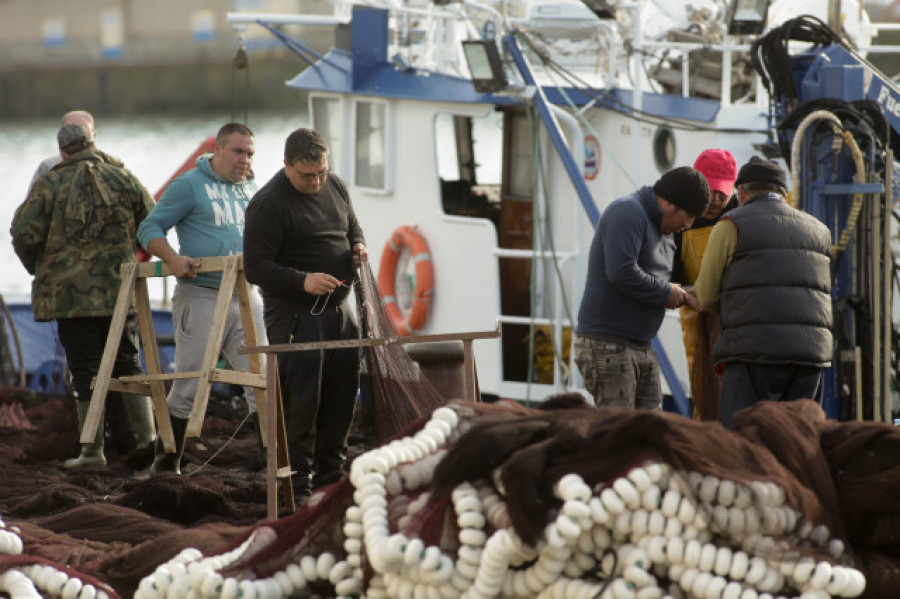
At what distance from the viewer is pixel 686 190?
19.3ft

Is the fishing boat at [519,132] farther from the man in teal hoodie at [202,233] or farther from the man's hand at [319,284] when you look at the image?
the man's hand at [319,284]

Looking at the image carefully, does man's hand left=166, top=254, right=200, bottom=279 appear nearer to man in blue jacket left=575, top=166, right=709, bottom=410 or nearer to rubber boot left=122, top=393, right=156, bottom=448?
rubber boot left=122, top=393, right=156, bottom=448

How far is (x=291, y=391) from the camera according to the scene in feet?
20.4

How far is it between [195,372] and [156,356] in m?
0.60

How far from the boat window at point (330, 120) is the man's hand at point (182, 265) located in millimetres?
5868

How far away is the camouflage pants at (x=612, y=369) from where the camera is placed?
20.2ft

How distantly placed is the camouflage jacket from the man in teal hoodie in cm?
78

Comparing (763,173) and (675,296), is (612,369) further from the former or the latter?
(763,173)

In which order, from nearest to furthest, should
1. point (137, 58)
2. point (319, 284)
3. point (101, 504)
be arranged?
1. point (101, 504)
2. point (319, 284)
3. point (137, 58)

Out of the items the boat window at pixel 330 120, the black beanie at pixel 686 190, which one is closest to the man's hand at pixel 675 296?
the black beanie at pixel 686 190

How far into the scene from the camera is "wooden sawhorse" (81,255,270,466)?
6.19 meters

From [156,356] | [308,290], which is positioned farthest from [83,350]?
[308,290]

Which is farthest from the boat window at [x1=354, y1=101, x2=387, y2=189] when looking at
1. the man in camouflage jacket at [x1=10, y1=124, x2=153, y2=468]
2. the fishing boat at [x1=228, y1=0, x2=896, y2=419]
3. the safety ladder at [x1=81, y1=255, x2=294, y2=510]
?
the safety ladder at [x1=81, y1=255, x2=294, y2=510]

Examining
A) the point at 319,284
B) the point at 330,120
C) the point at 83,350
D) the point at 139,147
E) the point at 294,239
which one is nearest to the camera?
the point at 319,284
